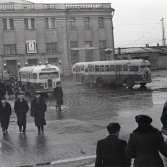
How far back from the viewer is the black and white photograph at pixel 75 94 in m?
6.38

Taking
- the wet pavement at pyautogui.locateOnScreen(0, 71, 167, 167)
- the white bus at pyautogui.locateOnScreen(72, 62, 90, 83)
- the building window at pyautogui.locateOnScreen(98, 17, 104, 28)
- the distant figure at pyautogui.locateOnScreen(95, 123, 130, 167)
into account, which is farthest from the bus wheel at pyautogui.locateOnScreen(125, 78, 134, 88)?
the distant figure at pyautogui.locateOnScreen(95, 123, 130, 167)

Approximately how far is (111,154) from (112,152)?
34 millimetres

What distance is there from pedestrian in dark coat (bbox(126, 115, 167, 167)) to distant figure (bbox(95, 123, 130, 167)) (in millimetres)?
145

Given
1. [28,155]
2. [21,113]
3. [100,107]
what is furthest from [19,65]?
[28,155]

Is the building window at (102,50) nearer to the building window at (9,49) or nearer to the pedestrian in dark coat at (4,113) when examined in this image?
the building window at (9,49)

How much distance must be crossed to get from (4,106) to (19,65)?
41.4 meters

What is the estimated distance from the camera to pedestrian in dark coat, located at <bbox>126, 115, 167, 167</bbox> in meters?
6.09

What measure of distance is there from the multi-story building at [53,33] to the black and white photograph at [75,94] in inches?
5.7

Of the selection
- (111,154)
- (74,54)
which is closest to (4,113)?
(111,154)

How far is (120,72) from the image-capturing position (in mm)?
40094

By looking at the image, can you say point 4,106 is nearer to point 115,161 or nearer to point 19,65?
point 115,161

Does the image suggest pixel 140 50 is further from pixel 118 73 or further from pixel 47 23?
pixel 118 73

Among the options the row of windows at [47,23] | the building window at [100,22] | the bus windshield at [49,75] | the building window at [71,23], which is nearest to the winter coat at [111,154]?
the bus windshield at [49,75]

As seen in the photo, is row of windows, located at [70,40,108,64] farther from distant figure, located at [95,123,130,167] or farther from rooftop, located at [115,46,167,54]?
distant figure, located at [95,123,130,167]
